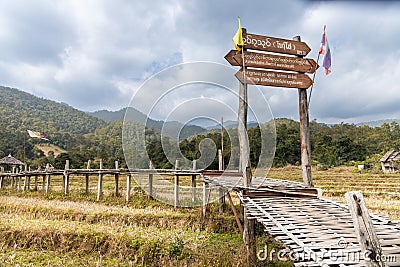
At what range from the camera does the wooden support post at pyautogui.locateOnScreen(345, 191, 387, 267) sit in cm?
222

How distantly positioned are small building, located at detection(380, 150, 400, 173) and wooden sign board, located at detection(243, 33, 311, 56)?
98.4 feet

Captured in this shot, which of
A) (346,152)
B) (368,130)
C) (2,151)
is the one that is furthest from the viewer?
(368,130)

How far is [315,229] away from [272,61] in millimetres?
3813

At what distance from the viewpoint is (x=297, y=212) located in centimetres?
435

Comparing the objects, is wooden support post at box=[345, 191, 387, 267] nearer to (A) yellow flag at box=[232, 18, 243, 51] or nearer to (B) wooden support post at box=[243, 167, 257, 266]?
(B) wooden support post at box=[243, 167, 257, 266]

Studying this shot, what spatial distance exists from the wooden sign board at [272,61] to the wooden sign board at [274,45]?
13 cm

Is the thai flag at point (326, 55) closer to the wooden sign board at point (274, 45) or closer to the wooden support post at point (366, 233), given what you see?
the wooden sign board at point (274, 45)

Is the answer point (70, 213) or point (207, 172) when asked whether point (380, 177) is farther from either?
point (70, 213)

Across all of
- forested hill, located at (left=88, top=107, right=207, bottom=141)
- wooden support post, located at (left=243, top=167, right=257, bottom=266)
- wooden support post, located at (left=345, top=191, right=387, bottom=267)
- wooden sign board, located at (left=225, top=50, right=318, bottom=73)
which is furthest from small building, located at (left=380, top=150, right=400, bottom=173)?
wooden support post, located at (left=345, top=191, right=387, bottom=267)

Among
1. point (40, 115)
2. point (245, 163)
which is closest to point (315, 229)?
point (245, 163)

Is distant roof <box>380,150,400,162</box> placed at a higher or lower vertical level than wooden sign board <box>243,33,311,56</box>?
lower

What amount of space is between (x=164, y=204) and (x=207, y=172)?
299cm

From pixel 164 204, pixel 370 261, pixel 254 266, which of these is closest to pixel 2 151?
pixel 164 204

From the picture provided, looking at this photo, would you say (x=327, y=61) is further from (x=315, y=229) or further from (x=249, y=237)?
(x=315, y=229)
